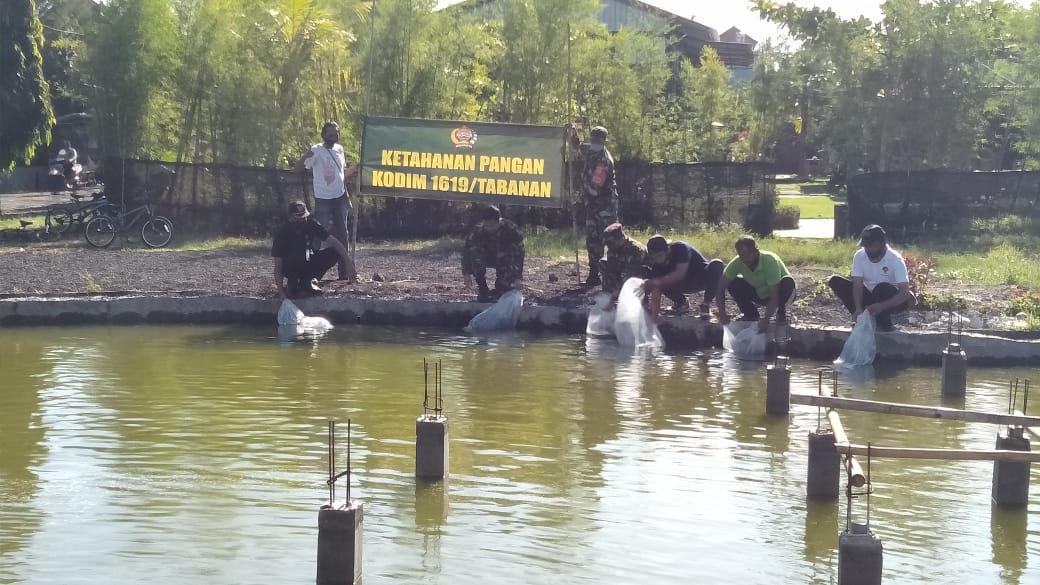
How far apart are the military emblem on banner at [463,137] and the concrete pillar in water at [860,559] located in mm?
11616

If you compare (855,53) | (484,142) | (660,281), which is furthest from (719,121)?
(660,281)

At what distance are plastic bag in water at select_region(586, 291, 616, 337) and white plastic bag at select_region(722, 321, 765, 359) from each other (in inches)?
50.1

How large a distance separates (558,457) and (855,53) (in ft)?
64.8

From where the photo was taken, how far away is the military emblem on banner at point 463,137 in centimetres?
1694

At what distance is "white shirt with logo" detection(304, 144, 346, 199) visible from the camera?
1605cm

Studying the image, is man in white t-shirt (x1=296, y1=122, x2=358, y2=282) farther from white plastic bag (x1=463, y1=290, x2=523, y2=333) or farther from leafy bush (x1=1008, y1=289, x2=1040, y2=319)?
leafy bush (x1=1008, y1=289, x2=1040, y2=319)

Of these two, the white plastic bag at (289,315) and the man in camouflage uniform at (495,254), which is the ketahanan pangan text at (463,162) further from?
the white plastic bag at (289,315)

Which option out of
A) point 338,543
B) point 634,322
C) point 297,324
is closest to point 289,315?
point 297,324

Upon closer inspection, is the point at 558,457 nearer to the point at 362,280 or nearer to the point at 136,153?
the point at 362,280

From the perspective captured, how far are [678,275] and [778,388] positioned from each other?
11.9 ft

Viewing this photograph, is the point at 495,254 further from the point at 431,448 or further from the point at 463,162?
the point at 431,448

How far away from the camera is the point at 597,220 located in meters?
15.6

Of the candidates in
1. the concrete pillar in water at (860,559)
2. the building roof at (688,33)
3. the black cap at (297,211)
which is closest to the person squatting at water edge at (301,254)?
the black cap at (297,211)

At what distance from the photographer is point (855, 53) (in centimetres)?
2666
